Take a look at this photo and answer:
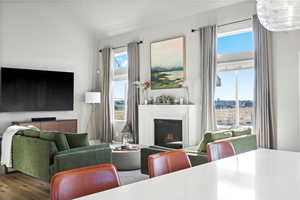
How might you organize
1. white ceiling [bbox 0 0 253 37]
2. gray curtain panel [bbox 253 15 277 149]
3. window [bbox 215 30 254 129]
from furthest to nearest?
1. white ceiling [bbox 0 0 253 37]
2. window [bbox 215 30 254 129]
3. gray curtain panel [bbox 253 15 277 149]

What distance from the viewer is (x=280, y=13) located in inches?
82.7

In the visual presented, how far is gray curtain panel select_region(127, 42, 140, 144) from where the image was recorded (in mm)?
7680

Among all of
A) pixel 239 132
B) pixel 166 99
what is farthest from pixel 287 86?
pixel 166 99

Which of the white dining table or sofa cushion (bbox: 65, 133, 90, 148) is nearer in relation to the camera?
the white dining table

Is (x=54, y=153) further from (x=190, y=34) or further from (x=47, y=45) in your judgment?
(x=47, y=45)

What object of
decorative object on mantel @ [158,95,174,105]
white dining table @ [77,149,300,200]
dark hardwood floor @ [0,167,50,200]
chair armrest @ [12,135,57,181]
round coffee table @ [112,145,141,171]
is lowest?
dark hardwood floor @ [0,167,50,200]

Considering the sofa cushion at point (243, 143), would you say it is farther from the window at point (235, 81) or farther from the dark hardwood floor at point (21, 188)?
the dark hardwood floor at point (21, 188)

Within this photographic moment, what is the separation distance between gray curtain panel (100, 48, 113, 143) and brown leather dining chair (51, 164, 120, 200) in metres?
6.97

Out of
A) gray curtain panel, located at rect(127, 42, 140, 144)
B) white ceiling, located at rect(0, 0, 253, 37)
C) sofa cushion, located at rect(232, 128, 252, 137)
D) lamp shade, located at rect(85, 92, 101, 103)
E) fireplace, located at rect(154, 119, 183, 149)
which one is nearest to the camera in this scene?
sofa cushion, located at rect(232, 128, 252, 137)

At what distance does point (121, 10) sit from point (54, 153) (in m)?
4.64

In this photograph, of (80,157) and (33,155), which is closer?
(80,157)

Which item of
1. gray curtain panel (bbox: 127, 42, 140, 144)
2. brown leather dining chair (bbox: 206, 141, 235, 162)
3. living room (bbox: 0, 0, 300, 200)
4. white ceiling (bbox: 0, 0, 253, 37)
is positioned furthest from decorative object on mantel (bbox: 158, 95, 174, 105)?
brown leather dining chair (bbox: 206, 141, 235, 162)

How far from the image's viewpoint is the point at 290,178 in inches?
61.9

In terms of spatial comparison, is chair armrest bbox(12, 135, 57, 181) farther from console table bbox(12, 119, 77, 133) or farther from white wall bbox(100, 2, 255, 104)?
white wall bbox(100, 2, 255, 104)
